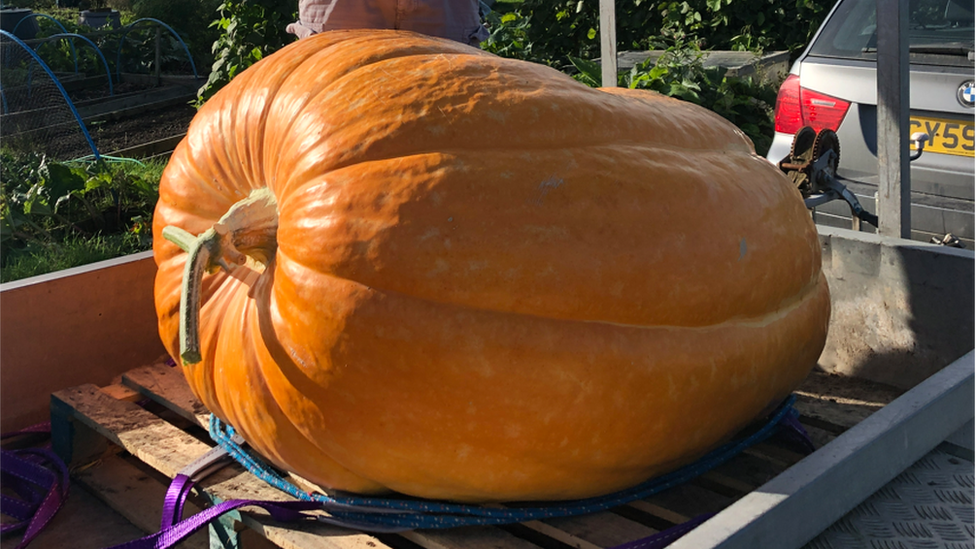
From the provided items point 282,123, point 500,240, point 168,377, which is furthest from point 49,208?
point 500,240

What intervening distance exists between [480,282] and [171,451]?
3.62 feet

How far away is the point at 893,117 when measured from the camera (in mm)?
2400

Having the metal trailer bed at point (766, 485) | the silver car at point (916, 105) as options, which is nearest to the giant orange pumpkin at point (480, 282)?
the metal trailer bed at point (766, 485)

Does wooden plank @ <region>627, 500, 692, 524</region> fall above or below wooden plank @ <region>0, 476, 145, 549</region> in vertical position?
above

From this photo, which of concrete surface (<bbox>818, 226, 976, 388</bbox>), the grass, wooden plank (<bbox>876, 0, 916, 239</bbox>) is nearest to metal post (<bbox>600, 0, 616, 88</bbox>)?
wooden plank (<bbox>876, 0, 916, 239</bbox>)

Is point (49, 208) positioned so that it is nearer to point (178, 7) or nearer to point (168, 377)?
point (168, 377)

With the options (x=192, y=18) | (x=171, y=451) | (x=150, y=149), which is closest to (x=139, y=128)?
(x=150, y=149)

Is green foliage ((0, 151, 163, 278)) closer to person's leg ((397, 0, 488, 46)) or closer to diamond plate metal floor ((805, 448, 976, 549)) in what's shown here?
person's leg ((397, 0, 488, 46))

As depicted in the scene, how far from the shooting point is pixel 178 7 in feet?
45.6

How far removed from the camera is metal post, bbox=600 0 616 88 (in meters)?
3.13

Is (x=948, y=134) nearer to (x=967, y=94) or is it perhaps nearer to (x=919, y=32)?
(x=967, y=94)

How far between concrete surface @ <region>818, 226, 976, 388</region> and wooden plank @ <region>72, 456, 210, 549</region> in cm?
187

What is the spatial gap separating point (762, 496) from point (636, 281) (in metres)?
0.45

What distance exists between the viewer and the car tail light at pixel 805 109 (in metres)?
3.64
